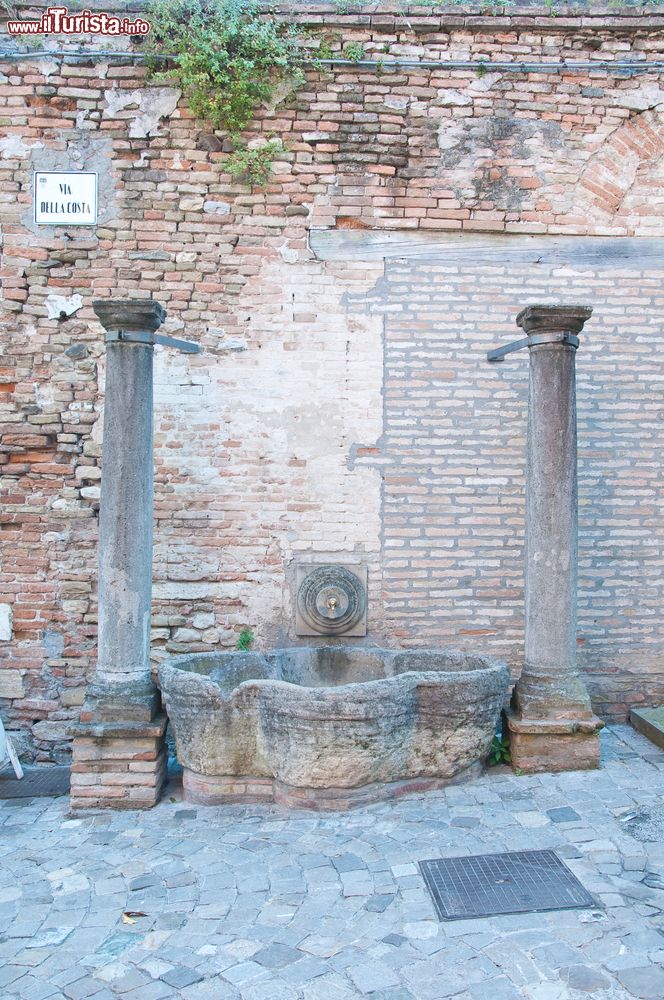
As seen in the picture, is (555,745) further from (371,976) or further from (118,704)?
(118,704)

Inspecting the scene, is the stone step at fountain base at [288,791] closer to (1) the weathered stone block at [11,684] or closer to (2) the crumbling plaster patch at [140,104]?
(1) the weathered stone block at [11,684]

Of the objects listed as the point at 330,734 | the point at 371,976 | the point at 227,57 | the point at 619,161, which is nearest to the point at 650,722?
the point at 330,734

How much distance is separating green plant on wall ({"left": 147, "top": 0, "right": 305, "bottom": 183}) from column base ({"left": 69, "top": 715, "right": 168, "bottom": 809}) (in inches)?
151

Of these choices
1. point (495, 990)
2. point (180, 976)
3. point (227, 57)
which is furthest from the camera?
point (227, 57)

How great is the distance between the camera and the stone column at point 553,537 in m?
4.66

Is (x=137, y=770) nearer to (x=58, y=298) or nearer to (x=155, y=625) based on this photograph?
(x=155, y=625)

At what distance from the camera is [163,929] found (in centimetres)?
312

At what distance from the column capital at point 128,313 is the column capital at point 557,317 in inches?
91.0

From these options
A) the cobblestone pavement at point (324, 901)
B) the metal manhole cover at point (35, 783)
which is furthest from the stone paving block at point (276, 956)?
the metal manhole cover at point (35, 783)

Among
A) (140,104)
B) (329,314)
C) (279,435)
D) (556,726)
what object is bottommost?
(556,726)

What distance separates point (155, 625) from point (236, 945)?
2749 mm

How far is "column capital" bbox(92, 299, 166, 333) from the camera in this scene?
4477mm

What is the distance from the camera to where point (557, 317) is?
466 cm

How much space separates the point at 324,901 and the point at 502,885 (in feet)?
2.65
